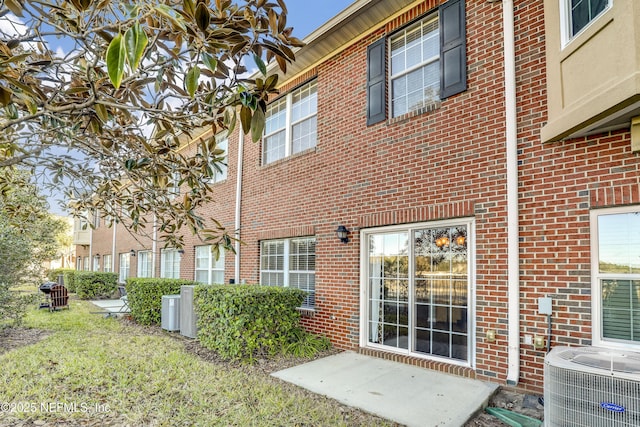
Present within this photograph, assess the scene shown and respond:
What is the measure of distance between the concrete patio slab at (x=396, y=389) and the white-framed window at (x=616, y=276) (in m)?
1.44

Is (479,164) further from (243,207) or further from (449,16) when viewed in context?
(243,207)

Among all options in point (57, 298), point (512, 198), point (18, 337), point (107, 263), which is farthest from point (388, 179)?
point (107, 263)

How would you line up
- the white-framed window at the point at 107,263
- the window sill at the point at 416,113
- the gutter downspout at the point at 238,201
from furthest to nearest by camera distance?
the white-framed window at the point at 107,263
the gutter downspout at the point at 238,201
the window sill at the point at 416,113

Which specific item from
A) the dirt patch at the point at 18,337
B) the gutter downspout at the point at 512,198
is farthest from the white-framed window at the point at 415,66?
the dirt patch at the point at 18,337

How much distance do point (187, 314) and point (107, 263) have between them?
643 inches

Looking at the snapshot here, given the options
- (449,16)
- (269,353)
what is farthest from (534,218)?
(269,353)

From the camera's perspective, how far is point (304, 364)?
5.86m

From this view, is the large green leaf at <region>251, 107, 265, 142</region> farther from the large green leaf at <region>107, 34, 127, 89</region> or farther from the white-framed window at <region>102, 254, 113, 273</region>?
the white-framed window at <region>102, 254, 113, 273</region>

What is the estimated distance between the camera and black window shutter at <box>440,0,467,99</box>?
5461 millimetres

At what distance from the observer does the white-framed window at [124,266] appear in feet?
58.9

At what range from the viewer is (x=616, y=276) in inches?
159

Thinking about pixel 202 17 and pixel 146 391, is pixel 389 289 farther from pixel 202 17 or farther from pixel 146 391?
pixel 202 17

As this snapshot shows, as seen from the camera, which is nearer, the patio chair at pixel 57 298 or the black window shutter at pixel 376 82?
the black window shutter at pixel 376 82

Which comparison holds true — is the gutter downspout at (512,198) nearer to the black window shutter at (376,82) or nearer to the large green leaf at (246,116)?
the black window shutter at (376,82)
